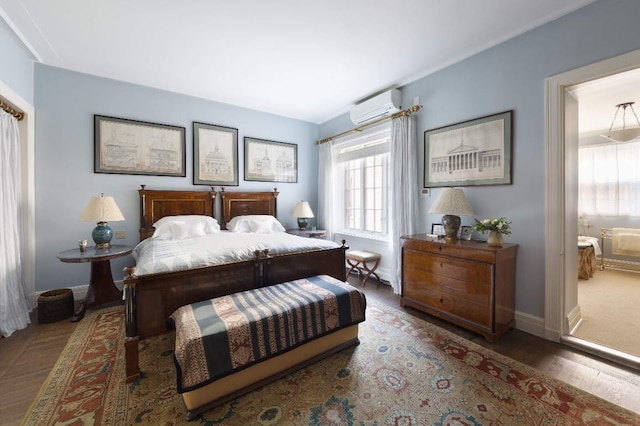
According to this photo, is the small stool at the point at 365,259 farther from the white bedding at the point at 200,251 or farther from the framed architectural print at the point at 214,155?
the framed architectural print at the point at 214,155

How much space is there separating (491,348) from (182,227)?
11.7ft

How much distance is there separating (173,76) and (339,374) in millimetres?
3906

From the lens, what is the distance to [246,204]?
4426 mm

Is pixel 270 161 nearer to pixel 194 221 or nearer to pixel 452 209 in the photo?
pixel 194 221

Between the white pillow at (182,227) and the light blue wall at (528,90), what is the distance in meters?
3.34

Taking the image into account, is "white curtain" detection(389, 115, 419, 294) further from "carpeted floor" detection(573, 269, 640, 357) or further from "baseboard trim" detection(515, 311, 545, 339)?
"carpeted floor" detection(573, 269, 640, 357)

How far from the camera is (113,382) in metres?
1.82

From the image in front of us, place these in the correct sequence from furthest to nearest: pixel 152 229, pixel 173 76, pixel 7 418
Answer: pixel 152 229, pixel 173 76, pixel 7 418

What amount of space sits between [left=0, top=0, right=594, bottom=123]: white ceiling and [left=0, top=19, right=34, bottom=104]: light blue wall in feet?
0.33

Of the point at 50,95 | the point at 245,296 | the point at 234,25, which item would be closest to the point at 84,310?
the point at 245,296

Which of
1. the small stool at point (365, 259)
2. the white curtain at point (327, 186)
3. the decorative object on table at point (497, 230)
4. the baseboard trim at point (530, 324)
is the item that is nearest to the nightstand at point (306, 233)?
the white curtain at point (327, 186)

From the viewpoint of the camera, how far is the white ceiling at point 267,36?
7.17ft

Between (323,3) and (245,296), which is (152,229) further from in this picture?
(323,3)

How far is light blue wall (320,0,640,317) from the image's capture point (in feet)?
6.73
